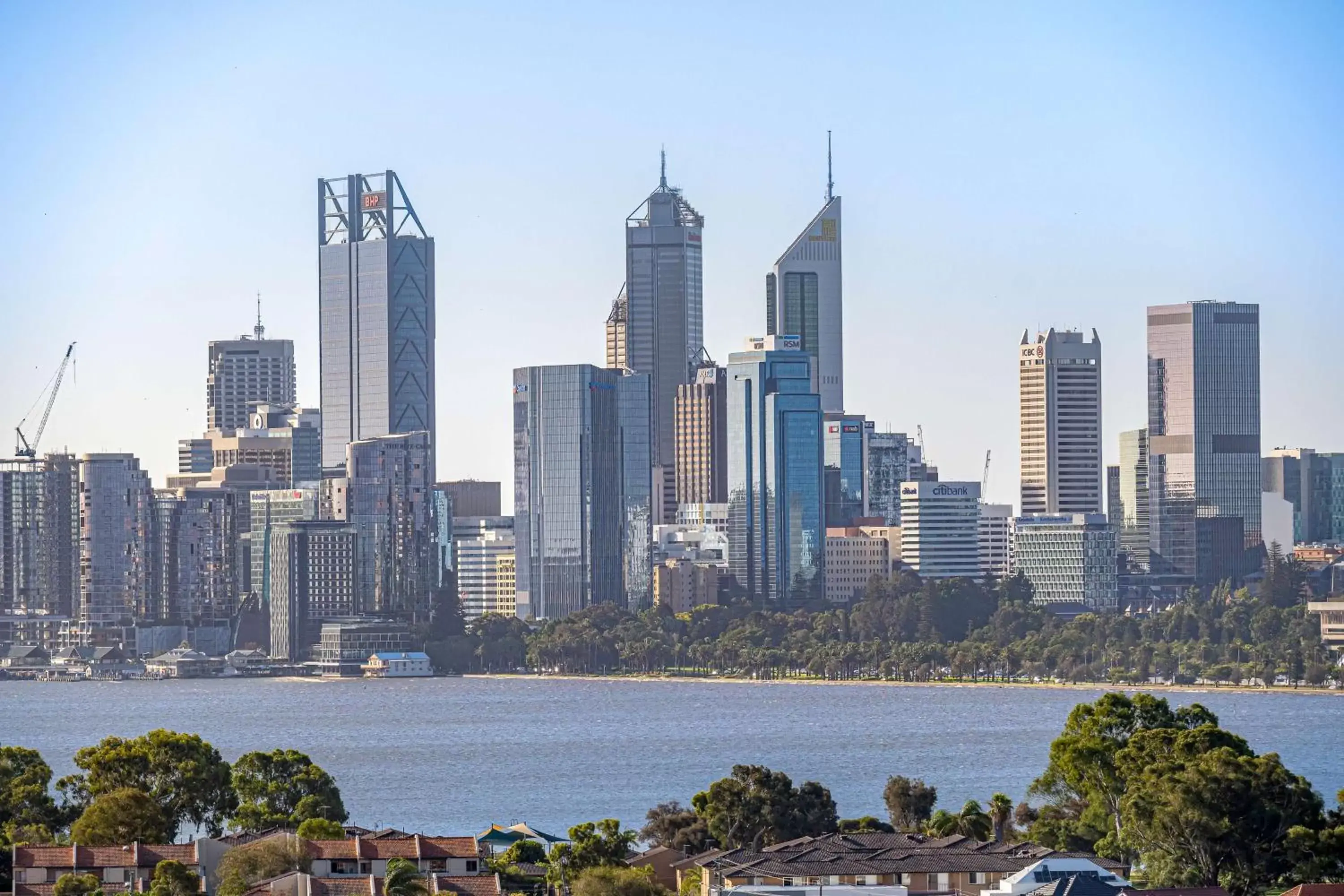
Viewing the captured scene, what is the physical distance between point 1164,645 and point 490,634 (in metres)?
43.3

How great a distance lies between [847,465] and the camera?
19575 cm

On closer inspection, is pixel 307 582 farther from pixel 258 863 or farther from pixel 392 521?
pixel 258 863

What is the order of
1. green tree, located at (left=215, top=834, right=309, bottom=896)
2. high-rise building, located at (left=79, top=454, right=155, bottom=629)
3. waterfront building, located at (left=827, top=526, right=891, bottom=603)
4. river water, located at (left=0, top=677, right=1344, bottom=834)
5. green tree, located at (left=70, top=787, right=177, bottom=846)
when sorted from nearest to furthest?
green tree, located at (left=215, top=834, right=309, bottom=896) → green tree, located at (left=70, top=787, right=177, bottom=846) → river water, located at (left=0, top=677, right=1344, bottom=834) → waterfront building, located at (left=827, top=526, right=891, bottom=603) → high-rise building, located at (left=79, top=454, right=155, bottom=629)

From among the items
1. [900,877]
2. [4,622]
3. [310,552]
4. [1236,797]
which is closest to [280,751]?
[900,877]

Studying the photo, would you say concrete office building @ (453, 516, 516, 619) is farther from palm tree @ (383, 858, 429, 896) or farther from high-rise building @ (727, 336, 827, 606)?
palm tree @ (383, 858, 429, 896)

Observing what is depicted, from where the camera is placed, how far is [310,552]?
6949 inches

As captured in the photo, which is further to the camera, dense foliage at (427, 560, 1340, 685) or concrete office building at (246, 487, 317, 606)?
concrete office building at (246, 487, 317, 606)

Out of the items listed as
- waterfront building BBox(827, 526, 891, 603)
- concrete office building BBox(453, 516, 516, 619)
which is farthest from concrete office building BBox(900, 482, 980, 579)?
concrete office building BBox(453, 516, 516, 619)

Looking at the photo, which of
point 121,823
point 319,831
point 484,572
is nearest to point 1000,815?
point 319,831

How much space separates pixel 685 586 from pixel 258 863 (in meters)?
134

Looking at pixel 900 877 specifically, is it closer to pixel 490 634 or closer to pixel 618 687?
pixel 618 687

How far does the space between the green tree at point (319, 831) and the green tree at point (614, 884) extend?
15.6 ft

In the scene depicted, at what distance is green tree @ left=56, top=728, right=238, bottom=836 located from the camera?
5116 cm

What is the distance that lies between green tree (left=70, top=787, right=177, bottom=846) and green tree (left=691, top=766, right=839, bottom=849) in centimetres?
943
